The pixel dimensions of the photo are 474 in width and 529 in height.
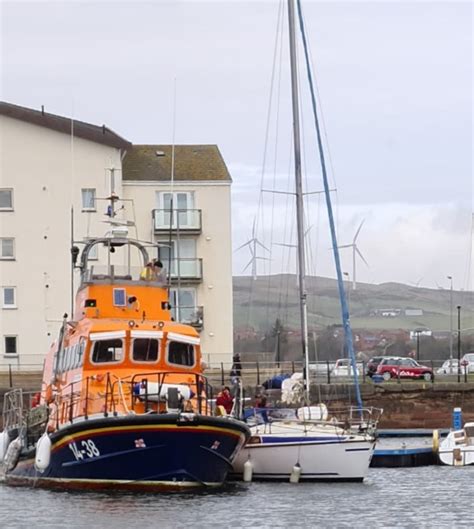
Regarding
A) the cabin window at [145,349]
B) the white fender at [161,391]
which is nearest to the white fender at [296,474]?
the white fender at [161,391]

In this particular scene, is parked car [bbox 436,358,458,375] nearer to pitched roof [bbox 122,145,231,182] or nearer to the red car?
the red car

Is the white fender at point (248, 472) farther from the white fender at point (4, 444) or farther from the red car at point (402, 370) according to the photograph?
the red car at point (402, 370)

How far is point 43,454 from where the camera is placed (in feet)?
110

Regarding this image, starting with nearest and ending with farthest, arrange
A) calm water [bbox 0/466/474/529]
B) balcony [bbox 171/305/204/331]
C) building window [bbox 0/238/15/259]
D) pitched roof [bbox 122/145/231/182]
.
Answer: calm water [bbox 0/466/474/529] < balcony [bbox 171/305/204/331] < building window [bbox 0/238/15/259] < pitched roof [bbox 122/145/231/182]

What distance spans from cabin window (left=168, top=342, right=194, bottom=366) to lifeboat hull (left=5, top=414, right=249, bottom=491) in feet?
8.38

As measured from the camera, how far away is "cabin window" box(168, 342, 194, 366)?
34938mm

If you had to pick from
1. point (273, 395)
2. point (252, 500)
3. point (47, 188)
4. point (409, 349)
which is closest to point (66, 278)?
point (47, 188)

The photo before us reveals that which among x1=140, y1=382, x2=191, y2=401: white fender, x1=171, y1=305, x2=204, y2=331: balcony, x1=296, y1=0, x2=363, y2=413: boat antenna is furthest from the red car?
x1=140, y1=382, x2=191, y2=401: white fender

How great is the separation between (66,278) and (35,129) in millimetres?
7046

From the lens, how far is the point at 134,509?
98.7ft

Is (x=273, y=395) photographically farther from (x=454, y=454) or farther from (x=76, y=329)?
(x=76, y=329)

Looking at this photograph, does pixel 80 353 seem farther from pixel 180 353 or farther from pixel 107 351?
pixel 180 353

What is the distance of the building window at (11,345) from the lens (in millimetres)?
69500

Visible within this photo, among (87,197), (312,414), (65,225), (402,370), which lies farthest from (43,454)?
(402,370)
